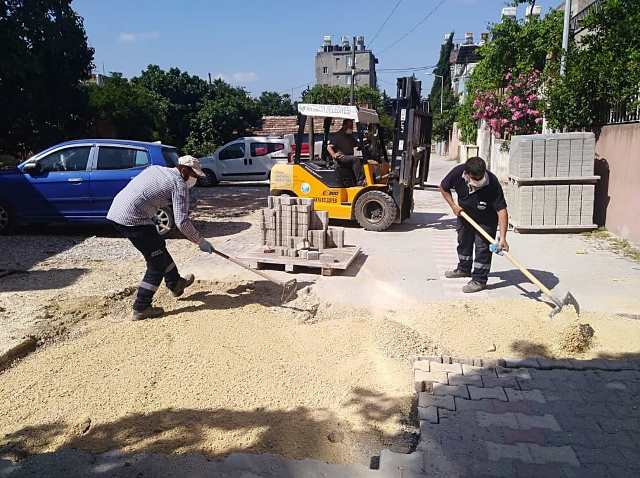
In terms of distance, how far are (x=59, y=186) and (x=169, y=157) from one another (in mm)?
1929

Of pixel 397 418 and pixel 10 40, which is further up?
pixel 10 40

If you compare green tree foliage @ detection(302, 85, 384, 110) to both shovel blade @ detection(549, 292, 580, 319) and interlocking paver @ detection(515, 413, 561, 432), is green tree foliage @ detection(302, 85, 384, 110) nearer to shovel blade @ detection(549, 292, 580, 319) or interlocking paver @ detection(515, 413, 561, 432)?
shovel blade @ detection(549, 292, 580, 319)

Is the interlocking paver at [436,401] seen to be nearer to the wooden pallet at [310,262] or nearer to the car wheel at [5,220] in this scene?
the wooden pallet at [310,262]

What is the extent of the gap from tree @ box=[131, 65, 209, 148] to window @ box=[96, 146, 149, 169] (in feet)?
61.0

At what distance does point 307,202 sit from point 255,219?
4.58m

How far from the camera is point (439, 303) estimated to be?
571cm

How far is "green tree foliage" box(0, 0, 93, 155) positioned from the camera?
11.6 m

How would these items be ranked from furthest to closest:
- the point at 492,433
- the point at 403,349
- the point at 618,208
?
the point at 618,208
the point at 403,349
the point at 492,433

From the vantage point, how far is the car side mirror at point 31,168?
9.07 m

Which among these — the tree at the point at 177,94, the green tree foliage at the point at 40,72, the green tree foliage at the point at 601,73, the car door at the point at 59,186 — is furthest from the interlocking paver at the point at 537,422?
the tree at the point at 177,94

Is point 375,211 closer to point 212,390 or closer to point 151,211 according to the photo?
point 151,211

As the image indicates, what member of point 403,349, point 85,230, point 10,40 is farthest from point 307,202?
point 10,40

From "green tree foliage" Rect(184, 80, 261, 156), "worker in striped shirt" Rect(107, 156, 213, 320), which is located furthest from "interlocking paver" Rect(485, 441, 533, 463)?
"green tree foliage" Rect(184, 80, 261, 156)

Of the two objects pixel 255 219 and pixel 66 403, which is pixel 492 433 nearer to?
pixel 66 403
